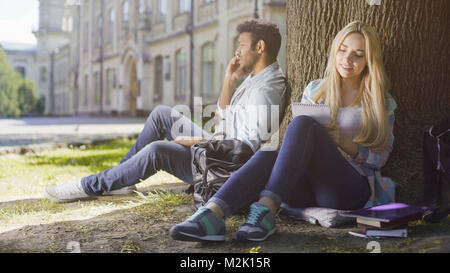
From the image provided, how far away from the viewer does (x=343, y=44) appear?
299cm

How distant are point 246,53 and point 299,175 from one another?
1.00 metres

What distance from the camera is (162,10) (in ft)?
87.8

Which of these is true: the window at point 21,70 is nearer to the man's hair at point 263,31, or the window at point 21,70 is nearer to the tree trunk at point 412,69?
the man's hair at point 263,31

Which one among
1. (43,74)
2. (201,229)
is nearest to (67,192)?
(201,229)

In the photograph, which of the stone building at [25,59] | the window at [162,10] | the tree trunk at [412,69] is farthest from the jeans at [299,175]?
the stone building at [25,59]

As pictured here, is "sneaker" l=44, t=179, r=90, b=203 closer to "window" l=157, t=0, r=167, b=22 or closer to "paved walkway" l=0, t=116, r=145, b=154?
"paved walkway" l=0, t=116, r=145, b=154

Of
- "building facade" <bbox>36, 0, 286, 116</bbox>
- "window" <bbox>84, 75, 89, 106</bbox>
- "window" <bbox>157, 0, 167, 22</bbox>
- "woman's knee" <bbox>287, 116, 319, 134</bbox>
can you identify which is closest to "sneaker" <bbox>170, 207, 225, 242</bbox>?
"woman's knee" <bbox>287, 116, 319, 134</bbox>

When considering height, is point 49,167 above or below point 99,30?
below

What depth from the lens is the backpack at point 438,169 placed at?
2717mm

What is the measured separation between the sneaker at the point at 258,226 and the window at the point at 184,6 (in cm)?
2194

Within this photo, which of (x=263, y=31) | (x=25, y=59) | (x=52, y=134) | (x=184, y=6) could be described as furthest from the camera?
(x=25, y=59)

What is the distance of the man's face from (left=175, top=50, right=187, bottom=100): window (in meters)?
20.7

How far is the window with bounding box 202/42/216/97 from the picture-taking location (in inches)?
861

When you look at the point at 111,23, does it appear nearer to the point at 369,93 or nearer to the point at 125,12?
the point at 125,12
